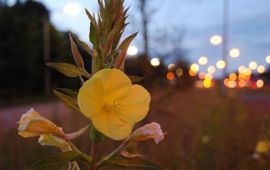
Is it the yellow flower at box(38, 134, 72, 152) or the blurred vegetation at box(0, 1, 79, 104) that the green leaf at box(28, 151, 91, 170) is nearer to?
the yellow flower at box(38, 134, 72, 152)

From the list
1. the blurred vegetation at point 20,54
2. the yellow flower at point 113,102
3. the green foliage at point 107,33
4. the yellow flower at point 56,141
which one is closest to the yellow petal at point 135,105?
the yellow flower at point 113,102

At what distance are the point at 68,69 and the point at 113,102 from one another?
0.19 meters

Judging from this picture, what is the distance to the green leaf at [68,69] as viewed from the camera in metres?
1.34

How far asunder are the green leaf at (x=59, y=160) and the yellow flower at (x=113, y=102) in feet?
0.47

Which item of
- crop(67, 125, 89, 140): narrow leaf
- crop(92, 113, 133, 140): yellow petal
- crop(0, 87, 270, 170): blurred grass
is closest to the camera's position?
crop(92, 113, 133, 140): yellow petal

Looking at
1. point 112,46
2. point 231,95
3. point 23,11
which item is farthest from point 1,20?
point 112,46

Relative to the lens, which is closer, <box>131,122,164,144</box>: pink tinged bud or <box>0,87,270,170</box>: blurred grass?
<box>131,122,164,144</box>: pink tinged bud

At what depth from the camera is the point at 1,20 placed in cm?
3241

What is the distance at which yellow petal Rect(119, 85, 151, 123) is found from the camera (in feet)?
4.00

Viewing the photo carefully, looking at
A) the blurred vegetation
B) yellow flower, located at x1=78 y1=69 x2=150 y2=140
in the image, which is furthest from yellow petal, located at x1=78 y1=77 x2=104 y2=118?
the blurred vegetation

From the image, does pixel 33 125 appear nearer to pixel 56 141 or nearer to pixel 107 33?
pixel 56 141

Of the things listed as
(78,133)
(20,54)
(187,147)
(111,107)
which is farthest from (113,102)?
(20,54)

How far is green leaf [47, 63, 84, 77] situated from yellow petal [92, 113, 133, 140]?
0.66 feet

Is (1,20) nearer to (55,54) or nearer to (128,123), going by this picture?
(55,54)
